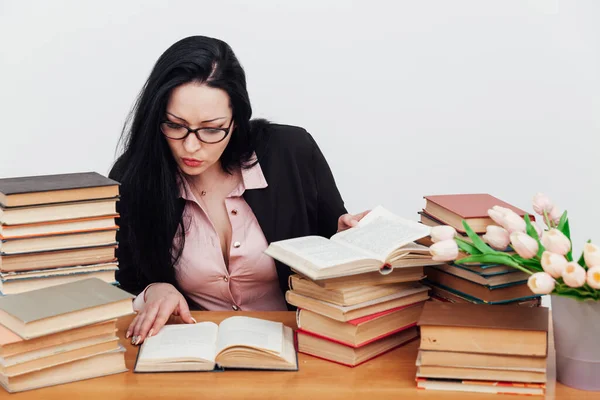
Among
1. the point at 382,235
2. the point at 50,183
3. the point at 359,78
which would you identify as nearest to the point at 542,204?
the point at 382,235

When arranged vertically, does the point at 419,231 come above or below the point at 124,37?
below

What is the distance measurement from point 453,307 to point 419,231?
0.66 ft

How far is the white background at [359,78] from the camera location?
3.55 metres

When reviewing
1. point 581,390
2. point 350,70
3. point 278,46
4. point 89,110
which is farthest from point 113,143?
point 581,390

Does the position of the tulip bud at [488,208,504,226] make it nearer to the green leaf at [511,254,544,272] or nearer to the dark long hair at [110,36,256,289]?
the green leaf at [511,254,544,272]

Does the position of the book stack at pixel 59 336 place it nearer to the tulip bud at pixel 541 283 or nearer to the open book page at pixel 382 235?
the open book page at pixel 382 235

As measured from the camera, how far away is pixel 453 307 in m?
1.69

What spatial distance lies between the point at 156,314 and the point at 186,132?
0.55m

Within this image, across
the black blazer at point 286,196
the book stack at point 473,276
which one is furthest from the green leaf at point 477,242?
the black blazer at point 286,196

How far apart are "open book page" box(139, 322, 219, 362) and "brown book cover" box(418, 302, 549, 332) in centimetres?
49

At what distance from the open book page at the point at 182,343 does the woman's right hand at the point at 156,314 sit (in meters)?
0.03

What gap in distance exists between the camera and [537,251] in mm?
1519

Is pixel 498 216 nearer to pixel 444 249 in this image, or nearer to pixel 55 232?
pixel 444 249

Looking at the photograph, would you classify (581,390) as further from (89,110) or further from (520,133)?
(89,110)
